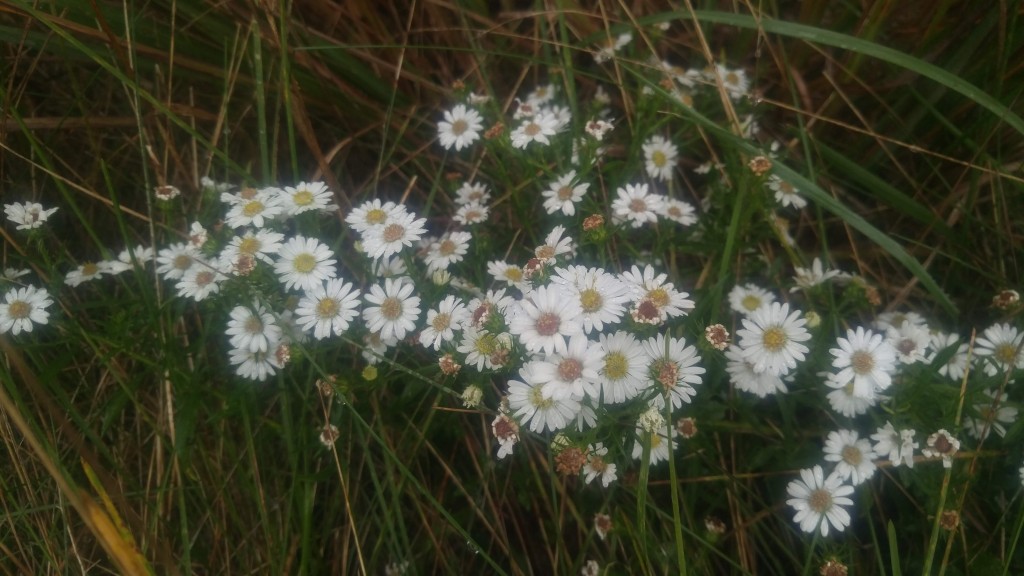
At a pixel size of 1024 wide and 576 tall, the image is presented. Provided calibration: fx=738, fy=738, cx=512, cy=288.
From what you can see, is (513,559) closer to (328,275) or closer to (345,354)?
(345,354)

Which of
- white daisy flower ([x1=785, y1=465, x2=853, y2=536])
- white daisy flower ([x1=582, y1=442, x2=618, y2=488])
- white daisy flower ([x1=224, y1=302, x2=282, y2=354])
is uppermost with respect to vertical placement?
white daisy flower ([x1=224, y1=302, x2=282, y2=354])

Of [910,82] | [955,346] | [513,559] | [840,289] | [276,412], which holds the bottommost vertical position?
[513,559]

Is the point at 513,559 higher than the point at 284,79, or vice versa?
the point at 284,79

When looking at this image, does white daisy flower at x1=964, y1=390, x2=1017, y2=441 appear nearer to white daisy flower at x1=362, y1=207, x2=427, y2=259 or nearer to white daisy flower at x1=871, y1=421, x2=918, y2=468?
white daisy flower at x1=871, y1=421, x2=918, y2=468

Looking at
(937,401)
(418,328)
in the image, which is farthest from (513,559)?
(937,401)

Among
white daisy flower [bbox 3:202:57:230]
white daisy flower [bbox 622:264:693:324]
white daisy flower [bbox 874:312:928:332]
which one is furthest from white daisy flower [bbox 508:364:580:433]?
white daisy flower [bbox 3:202:57:230]
